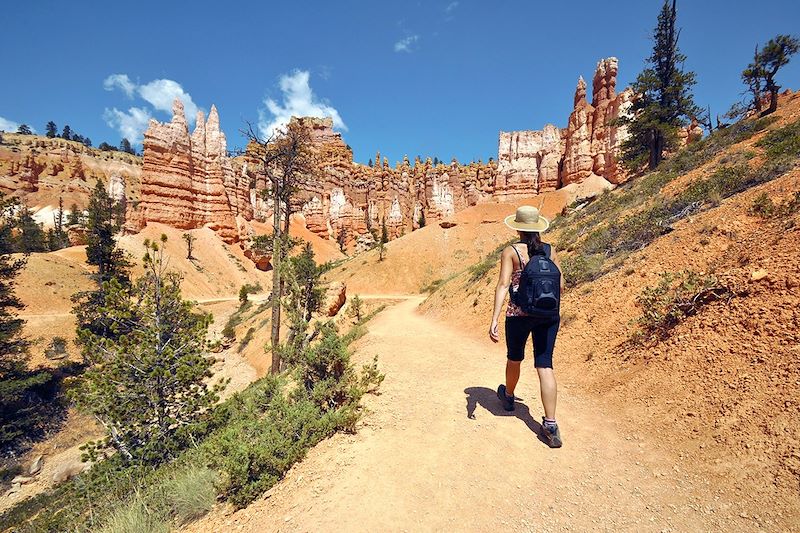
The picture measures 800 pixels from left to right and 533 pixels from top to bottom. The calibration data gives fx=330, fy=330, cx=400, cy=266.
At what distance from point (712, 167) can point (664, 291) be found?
9775 millimetres

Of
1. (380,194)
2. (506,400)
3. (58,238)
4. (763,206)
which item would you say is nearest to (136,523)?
(506,400)

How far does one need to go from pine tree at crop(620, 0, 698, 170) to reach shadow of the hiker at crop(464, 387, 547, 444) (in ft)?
96.5

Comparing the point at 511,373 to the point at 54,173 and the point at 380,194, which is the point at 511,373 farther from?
the point at 54,173

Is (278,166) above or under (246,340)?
above

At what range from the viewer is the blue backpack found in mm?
3682

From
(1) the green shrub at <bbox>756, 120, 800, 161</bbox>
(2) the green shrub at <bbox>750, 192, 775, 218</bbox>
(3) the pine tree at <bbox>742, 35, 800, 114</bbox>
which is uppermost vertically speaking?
(3) the pine tree at <bbox>742, 35, 800, 114</bbox>

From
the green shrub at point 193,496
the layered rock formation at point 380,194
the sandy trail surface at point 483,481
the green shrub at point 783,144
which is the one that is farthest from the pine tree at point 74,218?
the green shrub at point 783,144

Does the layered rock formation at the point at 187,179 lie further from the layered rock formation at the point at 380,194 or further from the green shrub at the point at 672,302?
the green shrub at the point at 672,302

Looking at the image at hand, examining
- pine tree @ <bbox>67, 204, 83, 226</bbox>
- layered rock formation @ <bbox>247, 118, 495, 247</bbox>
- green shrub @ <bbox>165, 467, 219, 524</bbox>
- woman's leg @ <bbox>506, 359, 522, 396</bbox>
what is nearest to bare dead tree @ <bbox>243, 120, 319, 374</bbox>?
green shrub @ <bbox>165, 467, 219, 524</bbox>

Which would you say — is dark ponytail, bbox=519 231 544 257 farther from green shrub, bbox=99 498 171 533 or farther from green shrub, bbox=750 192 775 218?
green shrub, bbox=750 192 775 218

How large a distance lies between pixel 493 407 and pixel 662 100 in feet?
112

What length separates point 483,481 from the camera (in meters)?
3.28

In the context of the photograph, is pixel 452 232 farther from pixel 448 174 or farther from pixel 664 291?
pixel 664 291

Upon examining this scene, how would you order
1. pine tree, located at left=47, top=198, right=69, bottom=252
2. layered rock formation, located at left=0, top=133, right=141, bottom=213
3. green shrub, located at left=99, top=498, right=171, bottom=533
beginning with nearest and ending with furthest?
green shrub, located at left=99, top=498, right=171, bottom=533, pine tree, located at left=47, top=198, right=69, bottom=252, layered rock formation, located at left=0, top=133, right=141, bottom=213
